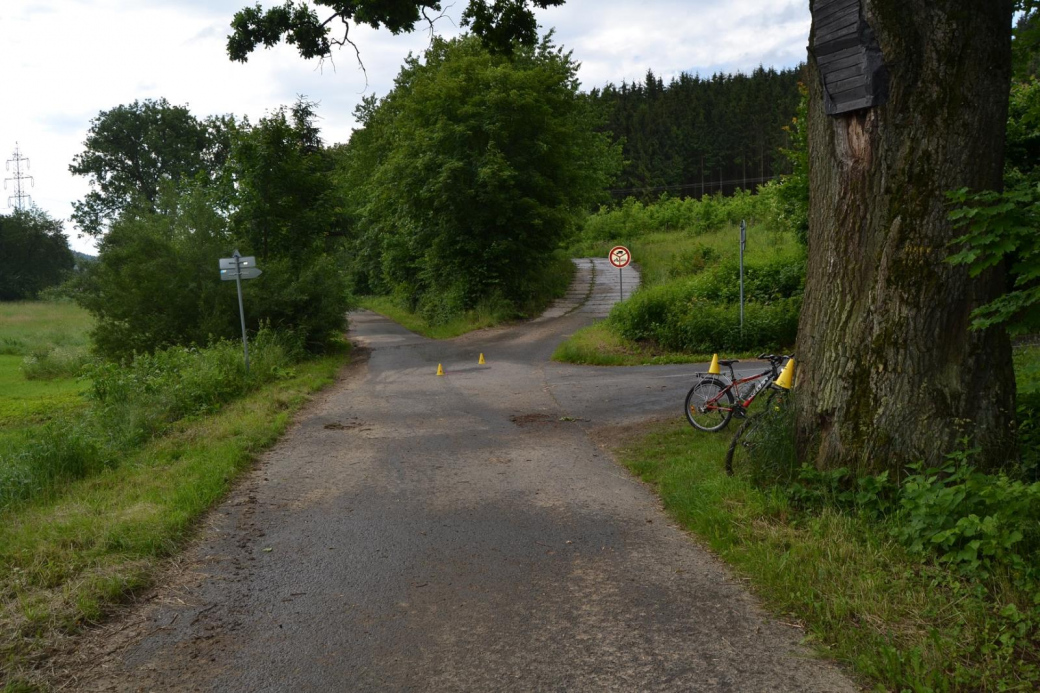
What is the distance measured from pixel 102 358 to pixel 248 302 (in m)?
4.30

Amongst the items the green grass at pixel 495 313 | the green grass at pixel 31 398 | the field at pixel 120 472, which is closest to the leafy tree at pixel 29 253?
the green grass at pixel 31 398

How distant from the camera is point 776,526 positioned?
18.8ft

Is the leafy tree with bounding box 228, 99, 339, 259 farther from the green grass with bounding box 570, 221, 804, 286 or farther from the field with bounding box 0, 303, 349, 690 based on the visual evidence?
the green grass with bounding box 570, 221, 804, 286

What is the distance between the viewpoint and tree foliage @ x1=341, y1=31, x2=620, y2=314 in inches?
1122

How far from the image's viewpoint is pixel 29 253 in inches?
3300

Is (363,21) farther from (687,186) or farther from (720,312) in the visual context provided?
(687,186)

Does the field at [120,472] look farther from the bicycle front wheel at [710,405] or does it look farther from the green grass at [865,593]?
the bicycle front wheel at [710,405]

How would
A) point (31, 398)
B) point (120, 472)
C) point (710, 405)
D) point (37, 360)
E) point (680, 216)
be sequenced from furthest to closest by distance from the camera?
point (680, 216) < point (37, 360) < point (31, 398) < point (710, 405) < point (120, 472)

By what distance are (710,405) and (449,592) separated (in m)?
5.87

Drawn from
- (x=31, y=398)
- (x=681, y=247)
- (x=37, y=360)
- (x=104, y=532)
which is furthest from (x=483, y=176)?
(x=104, y=532)

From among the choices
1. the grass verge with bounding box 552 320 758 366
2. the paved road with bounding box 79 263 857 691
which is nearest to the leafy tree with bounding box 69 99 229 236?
the grass verge with bounding box 552 320 758 366

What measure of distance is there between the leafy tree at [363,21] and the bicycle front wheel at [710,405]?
5.90 m

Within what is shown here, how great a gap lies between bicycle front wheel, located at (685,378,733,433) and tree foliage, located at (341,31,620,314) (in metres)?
18.8

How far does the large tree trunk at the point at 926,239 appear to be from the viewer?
552 centimetres
